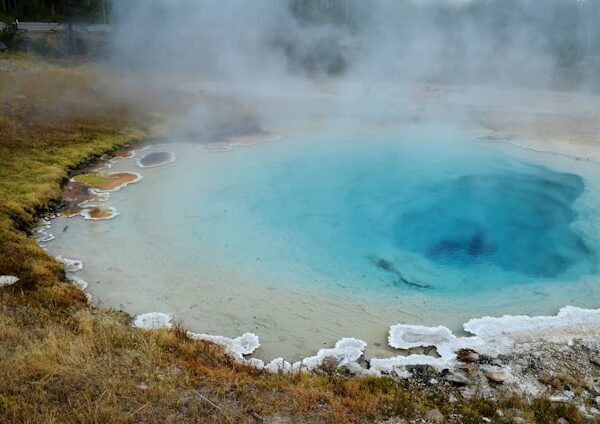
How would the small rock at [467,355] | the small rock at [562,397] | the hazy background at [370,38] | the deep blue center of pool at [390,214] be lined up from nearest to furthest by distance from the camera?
the small rock at [562,397] → the small rock at [467,355] → the deep blue center of pool at [390,214] → the hazy background at [370,38]

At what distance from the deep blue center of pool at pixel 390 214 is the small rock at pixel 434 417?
322 centimetres

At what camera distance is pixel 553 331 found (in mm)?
7078

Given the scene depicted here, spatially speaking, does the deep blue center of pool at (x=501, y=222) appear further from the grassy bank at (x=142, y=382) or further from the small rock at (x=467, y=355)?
the grassy bank at (x=142, y=382)

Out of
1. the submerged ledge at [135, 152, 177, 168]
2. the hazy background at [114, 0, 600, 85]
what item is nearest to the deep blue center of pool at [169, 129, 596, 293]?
the submerged ledge at [135, 152, 177, 168]

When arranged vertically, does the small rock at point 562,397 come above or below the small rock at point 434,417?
below

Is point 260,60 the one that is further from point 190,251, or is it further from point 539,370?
point 539,370

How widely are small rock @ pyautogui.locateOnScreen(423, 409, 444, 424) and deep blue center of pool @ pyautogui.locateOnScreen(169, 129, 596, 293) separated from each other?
3221 millimetres

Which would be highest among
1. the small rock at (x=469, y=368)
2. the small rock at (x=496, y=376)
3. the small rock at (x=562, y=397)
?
the small rock at (x=562, y=397)

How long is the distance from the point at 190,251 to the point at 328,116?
39.9 ft

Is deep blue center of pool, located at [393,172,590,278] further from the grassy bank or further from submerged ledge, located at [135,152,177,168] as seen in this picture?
submerged ledge, located at [135,152,177,168]

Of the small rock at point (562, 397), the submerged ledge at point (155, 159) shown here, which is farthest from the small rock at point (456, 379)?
the submerged ledge at point (155, 159)

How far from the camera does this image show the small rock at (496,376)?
19.6 feet

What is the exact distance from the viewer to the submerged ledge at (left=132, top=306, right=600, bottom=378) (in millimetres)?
6297

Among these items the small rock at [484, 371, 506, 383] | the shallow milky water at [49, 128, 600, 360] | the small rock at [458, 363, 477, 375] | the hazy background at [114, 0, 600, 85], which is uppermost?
the hazy background at [114, 0, 600, 85]
